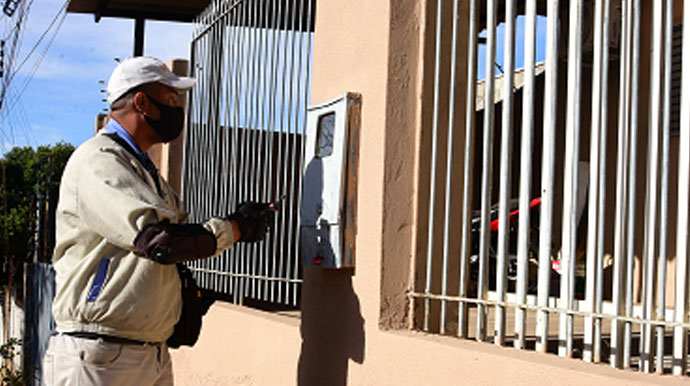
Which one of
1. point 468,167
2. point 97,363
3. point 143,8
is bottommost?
point 97,363

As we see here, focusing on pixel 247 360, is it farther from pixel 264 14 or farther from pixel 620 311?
pixel 620 311

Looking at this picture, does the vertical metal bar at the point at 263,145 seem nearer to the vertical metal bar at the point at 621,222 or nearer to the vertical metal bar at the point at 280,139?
the vertical metal bar at the point at 280,139

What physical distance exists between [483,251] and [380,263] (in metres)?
0.49

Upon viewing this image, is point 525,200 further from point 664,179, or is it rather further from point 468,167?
point 664,179

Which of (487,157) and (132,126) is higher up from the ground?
(132,126)

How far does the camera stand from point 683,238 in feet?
7.95

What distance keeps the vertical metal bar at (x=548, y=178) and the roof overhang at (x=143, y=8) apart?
7.24m

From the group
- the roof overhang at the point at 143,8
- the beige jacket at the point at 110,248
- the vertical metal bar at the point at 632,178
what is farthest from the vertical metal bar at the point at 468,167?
the roof overhang at the point at 143,8

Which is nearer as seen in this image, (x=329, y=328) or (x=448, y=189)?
(x=448, y=189)

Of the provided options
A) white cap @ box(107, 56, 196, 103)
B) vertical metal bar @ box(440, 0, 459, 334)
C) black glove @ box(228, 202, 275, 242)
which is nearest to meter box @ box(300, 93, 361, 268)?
black glove @ box(228, 202, 275, 242)

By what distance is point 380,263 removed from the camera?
3.46m

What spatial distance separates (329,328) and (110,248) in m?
1.14

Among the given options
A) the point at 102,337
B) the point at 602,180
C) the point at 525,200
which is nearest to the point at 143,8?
the point at 102,337

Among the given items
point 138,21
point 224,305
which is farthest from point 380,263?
point 138,21
